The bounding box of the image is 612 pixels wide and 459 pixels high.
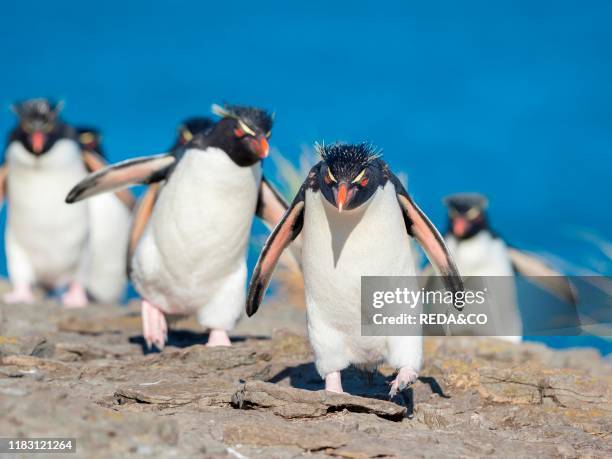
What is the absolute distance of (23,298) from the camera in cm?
1148

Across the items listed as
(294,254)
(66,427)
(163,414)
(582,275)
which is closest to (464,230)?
(582,275)

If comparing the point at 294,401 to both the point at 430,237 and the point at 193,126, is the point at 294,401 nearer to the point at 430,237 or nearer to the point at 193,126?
the point at 430,237

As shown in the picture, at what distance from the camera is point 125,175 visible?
7879 mm

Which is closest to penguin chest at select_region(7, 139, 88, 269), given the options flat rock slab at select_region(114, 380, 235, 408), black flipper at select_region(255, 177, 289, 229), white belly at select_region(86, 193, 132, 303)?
white belly at select_region(86, 193, 132, 303)

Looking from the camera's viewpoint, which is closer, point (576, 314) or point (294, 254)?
point (294, 254)

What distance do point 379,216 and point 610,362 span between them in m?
5.55

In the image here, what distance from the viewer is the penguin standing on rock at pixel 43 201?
10961 mm

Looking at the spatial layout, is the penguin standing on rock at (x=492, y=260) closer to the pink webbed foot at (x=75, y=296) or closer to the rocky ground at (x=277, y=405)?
the rocky ground at (x=277, y=405)

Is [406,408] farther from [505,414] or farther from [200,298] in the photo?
[200,298]

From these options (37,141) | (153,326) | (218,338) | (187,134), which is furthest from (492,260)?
(37,141)

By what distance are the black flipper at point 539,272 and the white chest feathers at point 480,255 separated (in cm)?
25

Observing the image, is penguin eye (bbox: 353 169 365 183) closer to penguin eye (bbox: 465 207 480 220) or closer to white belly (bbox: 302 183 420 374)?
white belly (bbox: 302 183 420 374)

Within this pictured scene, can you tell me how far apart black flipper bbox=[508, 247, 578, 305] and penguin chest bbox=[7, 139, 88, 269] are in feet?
17.7

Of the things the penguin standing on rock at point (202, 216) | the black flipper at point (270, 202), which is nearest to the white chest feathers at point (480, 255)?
the black flipper at point (270, 202)
